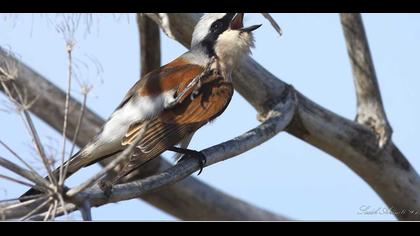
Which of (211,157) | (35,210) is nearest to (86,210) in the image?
(35,210)

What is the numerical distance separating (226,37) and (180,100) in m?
0.80

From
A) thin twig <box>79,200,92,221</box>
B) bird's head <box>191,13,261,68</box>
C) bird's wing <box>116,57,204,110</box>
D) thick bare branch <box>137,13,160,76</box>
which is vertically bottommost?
thin twig <box>79,200,92,221</box>

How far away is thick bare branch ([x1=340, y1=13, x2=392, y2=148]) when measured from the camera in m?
6.23

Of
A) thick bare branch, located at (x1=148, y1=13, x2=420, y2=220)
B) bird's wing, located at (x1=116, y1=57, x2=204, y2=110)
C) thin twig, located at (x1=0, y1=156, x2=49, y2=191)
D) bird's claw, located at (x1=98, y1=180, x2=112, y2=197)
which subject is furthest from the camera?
thick bare branch, located at (x1=148, y1=13, x2=420, y2=220)

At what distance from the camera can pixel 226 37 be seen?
525cm

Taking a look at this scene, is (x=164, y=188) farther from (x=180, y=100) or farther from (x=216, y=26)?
(x=180, y=100)

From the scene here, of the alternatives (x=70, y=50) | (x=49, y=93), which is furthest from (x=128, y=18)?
(x=70, y=50)

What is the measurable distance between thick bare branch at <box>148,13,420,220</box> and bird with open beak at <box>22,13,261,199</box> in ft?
1.64

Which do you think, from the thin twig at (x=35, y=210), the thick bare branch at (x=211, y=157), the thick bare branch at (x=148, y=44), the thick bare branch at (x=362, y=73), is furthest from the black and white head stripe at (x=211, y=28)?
the thin twig at (x=35, y=210)

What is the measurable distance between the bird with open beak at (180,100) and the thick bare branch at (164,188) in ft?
4.76

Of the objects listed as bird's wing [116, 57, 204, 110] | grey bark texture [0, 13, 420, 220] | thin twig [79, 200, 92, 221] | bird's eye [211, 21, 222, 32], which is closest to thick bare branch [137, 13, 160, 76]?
grey bark texture [0, 13, 420, 220]

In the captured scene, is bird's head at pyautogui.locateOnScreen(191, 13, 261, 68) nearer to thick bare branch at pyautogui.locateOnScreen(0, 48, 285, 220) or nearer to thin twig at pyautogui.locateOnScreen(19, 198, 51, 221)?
thick bare branch at pyautogui.locateOnScreen(0, 48, 285, 220)

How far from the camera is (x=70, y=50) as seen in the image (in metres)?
3.45
